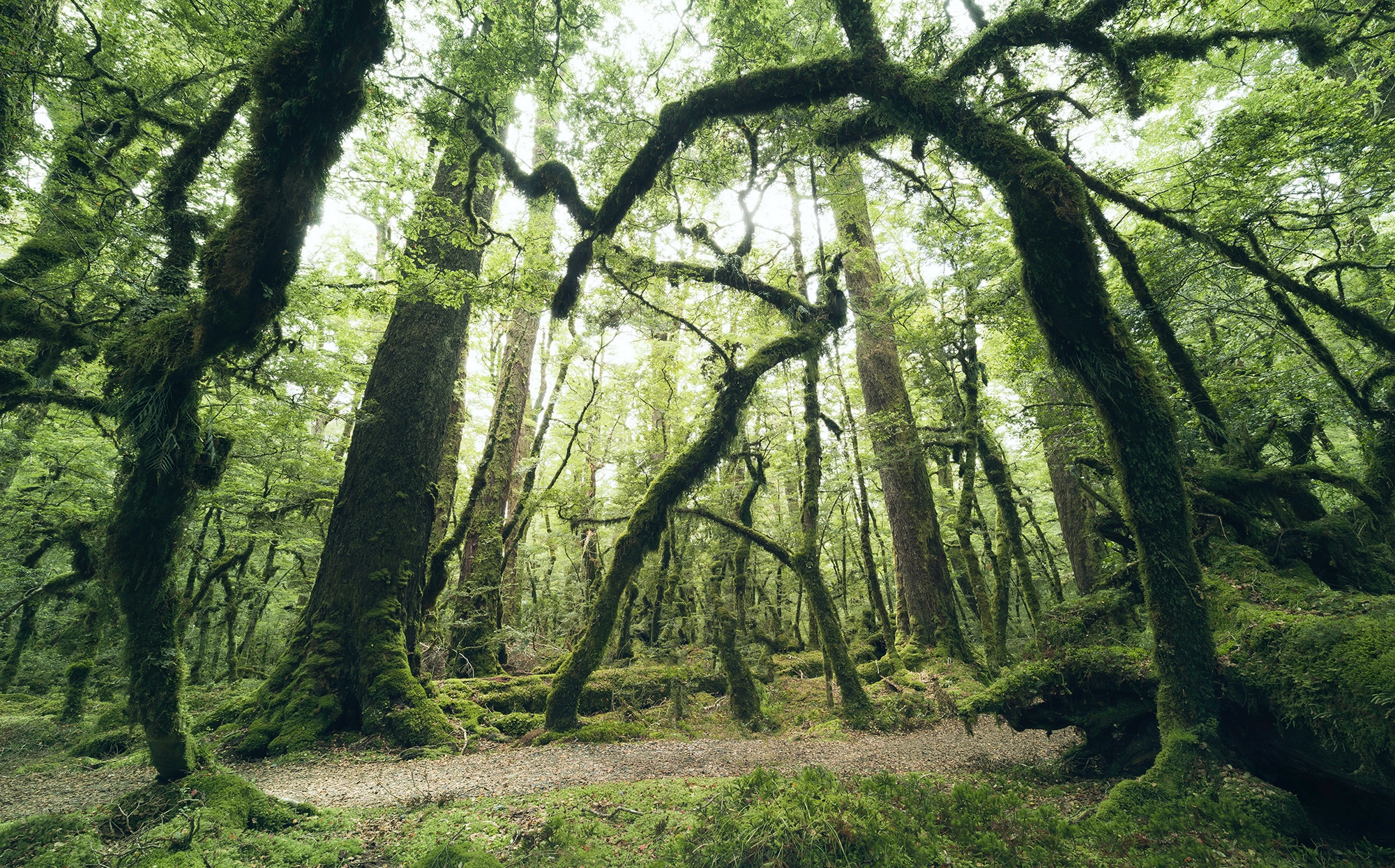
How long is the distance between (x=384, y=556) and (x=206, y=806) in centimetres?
383

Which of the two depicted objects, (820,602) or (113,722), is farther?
(820,602)

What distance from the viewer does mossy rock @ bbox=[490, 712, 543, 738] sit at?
7.14 meters

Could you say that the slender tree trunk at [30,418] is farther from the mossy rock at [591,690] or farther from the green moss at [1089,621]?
the green moss at [1089,621]

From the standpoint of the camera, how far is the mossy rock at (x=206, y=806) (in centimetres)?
328

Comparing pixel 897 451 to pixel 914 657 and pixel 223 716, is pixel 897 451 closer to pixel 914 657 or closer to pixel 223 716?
pixel 914 657

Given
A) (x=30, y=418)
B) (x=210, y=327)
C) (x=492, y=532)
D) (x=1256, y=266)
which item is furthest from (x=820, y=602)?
(x=30, y=418)

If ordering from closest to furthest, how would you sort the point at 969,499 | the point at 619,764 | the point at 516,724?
the point at 619,764, the point at 516,724, the point at 969,499

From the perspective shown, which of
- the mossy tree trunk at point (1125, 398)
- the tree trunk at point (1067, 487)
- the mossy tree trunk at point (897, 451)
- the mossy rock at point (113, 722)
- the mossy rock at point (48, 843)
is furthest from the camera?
the mossy tree trunk at point (897, 451)

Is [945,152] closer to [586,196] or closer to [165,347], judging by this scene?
[586,196]

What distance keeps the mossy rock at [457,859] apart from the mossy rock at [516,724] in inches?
177

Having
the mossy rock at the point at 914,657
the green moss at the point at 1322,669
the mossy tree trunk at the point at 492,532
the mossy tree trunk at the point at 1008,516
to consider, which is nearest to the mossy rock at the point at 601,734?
the mossy tree trunk at the point at 492,532

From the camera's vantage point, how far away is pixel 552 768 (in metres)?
5.58

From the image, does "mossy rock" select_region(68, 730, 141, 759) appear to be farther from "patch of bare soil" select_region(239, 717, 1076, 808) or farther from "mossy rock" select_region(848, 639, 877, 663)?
"mossy rock" select_region(848, 639, 877, 663)

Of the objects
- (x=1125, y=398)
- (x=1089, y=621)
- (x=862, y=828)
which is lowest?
(x=862, y=828)
